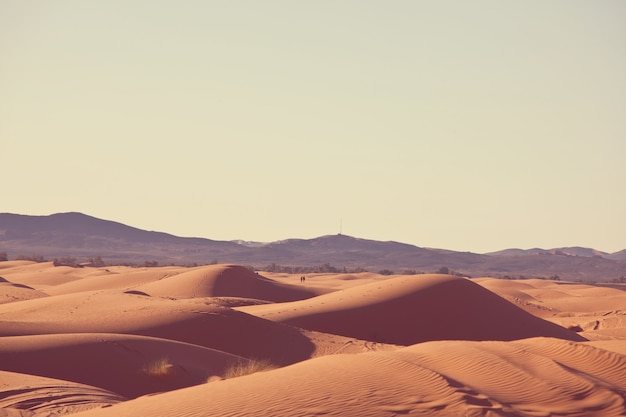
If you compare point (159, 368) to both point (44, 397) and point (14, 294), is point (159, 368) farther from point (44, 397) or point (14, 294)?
point (14, 294)

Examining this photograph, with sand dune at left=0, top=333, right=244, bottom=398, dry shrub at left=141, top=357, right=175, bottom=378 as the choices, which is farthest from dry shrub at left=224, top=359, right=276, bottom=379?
dry shrub at left=141, top=357, right=175, bottom=378

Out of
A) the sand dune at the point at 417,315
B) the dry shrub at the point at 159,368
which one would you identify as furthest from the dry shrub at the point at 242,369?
the sand dune at the point at 417,315

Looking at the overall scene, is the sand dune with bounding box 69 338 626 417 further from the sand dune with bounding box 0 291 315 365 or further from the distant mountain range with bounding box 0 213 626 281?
the distant mountain range with bounding box 0 213 626 281

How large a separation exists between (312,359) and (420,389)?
10.7 ft

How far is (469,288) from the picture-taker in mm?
36906

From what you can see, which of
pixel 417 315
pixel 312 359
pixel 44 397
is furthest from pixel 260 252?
pixel 44 397

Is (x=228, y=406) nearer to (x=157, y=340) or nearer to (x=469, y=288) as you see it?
(x=157, y=340)

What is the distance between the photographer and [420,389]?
529 inches

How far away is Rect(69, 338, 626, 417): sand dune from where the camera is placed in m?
12.6

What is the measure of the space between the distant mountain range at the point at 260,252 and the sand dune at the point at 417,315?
334 feet

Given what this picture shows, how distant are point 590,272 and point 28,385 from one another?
454 feet

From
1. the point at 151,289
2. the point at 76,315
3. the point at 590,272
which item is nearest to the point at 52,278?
the point at 151,289

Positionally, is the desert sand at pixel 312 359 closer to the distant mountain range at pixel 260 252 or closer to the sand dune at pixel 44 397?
the sand dune at pixel 44 397

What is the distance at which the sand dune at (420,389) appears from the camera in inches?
497
